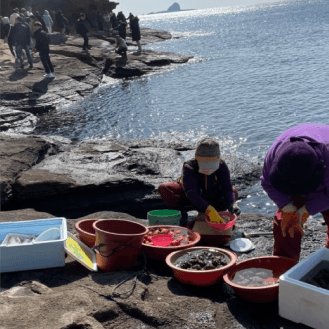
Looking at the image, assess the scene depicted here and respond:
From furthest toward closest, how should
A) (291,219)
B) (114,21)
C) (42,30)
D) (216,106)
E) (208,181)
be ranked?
(114,21) < (42,30) < (216,106) < (208,181) < (291,219)

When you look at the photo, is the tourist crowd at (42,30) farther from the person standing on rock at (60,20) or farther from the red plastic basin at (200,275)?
the red plastic basin at (200,275)

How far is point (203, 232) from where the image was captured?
16.7 ft

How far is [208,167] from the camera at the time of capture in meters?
5.02

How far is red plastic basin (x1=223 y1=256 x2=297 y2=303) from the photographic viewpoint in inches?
146

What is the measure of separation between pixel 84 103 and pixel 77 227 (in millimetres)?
12783

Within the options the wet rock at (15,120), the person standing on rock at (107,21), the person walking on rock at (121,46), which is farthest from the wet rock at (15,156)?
the person standing on rock at (107,21)

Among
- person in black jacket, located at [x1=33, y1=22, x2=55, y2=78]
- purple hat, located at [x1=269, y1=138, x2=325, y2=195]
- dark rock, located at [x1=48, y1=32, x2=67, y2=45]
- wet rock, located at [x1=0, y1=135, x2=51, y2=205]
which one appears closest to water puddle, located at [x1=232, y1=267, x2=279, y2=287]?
purple hat, located at [x1=269, y1=138, x2=325, y2=195]

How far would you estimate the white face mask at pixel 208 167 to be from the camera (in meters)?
4.99

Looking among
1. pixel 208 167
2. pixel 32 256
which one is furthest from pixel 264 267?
pixel 32 256

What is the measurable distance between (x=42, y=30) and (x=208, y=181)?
14.4m

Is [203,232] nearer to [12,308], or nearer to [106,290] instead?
[106,290]

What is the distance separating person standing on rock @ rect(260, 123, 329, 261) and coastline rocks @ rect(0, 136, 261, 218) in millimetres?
3379

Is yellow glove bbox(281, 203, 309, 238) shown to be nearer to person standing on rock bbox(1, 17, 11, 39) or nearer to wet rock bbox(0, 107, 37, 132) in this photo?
wet rock bbox(0, 107, 37, 132)

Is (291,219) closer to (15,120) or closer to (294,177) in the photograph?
(294,177)
